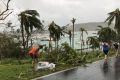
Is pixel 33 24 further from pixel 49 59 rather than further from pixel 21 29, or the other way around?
pixel 49 59

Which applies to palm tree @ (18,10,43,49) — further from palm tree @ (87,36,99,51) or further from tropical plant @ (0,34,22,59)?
palm tree @ (87,36,99,51)

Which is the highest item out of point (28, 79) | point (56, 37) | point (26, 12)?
point (26, 12)

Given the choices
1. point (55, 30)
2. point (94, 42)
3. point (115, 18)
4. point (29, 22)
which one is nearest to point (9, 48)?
point (29, 22)

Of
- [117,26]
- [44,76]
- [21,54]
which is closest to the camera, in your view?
[44,76]

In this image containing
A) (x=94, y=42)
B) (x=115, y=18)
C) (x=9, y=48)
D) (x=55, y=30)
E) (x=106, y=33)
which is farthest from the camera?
(x=94, y=42)

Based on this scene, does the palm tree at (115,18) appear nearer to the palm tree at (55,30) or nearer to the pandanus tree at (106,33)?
the pandanus tree at (106,33)

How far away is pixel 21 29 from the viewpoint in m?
42.3

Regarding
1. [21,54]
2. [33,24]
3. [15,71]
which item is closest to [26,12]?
[33,24]

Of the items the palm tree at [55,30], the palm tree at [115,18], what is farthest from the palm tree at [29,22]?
the palm tree at [115,18]

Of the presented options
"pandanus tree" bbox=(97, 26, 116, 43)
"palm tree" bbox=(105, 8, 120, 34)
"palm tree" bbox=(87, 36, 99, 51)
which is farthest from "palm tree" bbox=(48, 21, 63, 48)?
"palm tree" bbox=(87, 36, 99, 51)

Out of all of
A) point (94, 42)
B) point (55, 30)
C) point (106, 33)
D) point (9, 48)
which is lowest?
point (9, 48)

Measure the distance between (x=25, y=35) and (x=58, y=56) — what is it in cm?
2201

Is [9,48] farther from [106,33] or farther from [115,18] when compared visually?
[106,33]

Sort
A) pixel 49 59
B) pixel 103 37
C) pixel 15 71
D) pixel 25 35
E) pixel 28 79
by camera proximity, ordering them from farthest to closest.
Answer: pixel 103 37 < pixel 25 35 < pixel 49 59 < pixel 15 71 < pixel 28 79
